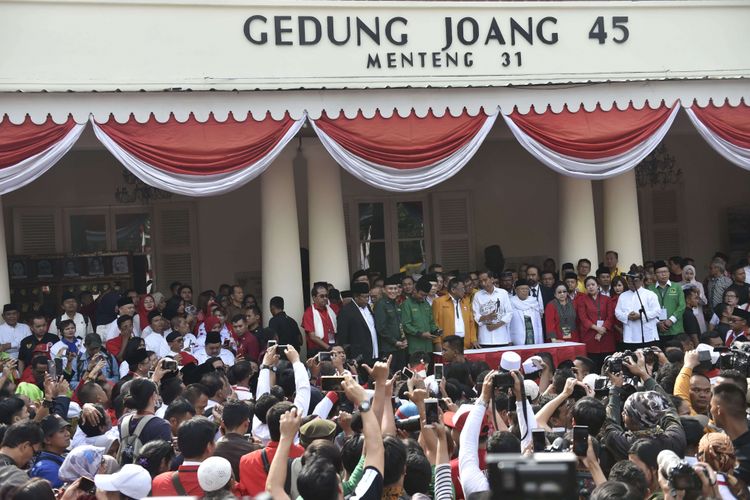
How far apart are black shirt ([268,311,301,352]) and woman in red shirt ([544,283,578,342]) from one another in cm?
287

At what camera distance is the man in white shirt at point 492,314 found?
13.1 metres

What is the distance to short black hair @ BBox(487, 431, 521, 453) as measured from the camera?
216 inches

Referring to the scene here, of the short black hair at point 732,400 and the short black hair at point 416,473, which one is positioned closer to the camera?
the short black hair at point 416,473

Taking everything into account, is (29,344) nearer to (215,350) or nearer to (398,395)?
(215,350)

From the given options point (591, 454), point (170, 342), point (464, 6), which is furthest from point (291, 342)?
point (591, 454)

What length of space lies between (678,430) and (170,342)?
6.97 m

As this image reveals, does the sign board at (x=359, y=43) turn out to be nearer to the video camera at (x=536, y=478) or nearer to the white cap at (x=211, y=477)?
the white cap at (x=211, y=477)

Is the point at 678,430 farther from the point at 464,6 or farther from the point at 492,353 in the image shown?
the point at 464,6

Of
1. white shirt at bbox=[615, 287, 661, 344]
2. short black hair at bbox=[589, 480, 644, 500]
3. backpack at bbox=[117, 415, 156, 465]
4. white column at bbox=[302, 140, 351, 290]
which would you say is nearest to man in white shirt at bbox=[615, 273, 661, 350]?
white shirt at bbox=[615, 287, 661, 344]

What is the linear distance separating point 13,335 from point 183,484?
277 inches

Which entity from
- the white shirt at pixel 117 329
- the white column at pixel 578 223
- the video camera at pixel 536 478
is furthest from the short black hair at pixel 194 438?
the white column at pixel 578 223

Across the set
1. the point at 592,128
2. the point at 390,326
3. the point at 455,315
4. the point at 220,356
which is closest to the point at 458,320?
the point at 455,315

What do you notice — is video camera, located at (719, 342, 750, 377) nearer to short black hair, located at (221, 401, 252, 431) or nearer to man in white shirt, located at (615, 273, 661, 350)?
short black hair, located at (221, 401, 252, 431)

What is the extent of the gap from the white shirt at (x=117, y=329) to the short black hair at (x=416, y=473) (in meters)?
7.40
